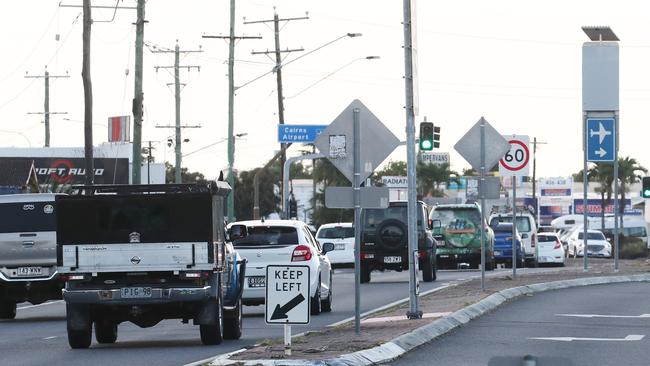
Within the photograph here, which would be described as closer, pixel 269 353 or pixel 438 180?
pixel 269 353

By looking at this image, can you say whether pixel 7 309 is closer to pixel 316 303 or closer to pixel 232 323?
pixel 316 303

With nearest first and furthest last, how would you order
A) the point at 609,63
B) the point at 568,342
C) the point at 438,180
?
the point at 568,342 < the point at 609,63 < the point at 438,180

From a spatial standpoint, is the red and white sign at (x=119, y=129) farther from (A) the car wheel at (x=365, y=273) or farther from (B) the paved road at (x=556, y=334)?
(B) the paved road at (x=556, y=334)

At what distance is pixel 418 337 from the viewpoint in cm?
1961

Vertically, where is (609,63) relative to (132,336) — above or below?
above

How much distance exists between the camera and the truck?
66.0 feet

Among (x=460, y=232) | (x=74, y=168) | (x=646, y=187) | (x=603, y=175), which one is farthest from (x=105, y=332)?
(x=603, y=175)

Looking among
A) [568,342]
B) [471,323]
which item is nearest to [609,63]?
[471,323]

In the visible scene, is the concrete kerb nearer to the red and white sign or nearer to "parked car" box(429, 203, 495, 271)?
"parked car" box(429, 203, 495, 271)

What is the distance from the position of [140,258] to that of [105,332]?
6.10ft

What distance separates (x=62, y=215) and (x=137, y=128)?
804 inches

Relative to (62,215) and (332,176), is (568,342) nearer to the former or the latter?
(62,215)

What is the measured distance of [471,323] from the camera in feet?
75.9

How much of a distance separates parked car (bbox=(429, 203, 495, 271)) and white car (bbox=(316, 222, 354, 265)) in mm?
4139
